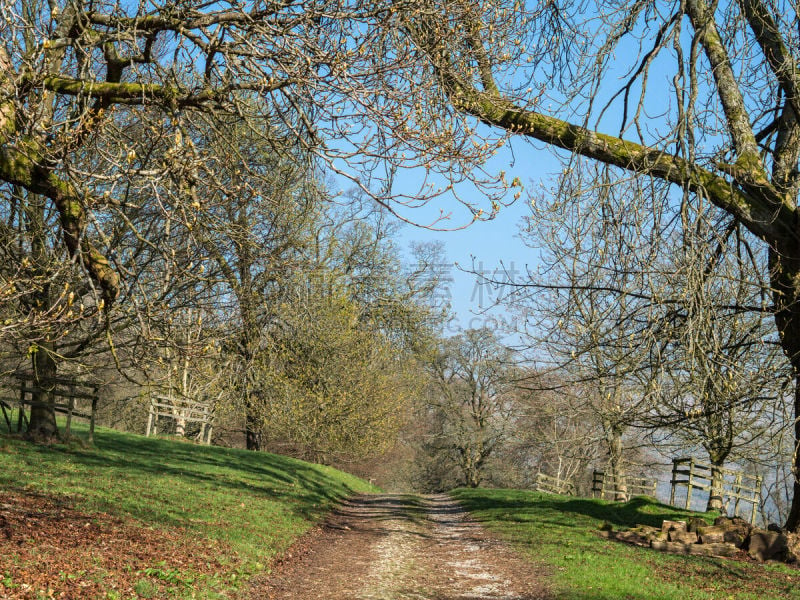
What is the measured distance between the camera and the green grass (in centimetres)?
959

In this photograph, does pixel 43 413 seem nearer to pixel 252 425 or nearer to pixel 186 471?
pixel 186 471

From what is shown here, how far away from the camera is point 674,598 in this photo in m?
9.13

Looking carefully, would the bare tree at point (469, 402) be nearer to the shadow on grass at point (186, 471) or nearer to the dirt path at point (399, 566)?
the shadow on grass at point (186, 471)

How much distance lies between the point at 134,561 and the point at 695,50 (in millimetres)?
9613

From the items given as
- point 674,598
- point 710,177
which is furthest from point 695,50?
point 674,598

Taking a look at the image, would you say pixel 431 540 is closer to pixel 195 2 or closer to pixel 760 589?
pixel 760 589

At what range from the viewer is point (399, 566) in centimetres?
1112

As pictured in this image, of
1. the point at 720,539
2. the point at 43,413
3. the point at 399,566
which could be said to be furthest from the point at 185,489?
the point at 720,539

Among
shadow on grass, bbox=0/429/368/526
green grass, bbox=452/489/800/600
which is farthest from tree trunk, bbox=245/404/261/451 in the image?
green grass, bbox=452/489/800/600

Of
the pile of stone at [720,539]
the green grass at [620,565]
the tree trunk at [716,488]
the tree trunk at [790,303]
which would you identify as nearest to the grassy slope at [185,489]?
the green grass at [620,565]

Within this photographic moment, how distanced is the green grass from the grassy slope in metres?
4.45

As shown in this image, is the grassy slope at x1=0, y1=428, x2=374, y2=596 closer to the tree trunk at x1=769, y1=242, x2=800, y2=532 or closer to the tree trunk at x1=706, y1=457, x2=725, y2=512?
the tree trunk at x1=769, y1=242, x2=800, y2=532

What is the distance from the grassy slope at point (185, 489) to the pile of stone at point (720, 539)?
6.99 meters

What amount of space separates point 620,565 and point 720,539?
327cm
